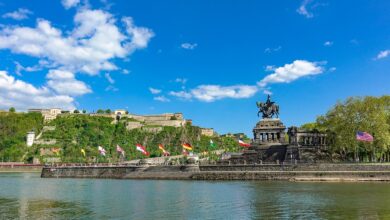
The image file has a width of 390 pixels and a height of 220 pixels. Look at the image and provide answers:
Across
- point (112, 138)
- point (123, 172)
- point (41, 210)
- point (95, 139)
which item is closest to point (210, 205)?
point (41, 210)

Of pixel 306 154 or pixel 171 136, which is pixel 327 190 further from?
pixel 171 136

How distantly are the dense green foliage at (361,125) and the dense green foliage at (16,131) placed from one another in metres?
111

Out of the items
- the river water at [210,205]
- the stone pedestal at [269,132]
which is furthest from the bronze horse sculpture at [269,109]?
the river water at [210,205]

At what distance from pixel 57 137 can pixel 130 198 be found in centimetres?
12784

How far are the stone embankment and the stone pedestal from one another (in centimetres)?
2389

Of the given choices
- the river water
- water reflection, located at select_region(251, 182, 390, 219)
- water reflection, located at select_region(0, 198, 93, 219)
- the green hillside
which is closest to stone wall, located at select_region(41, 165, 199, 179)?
the river water

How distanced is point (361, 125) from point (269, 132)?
934 inches

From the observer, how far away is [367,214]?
1077 inches

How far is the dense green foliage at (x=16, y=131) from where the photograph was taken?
482ft

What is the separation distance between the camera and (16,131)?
167000mm

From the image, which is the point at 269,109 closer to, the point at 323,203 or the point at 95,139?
the point at 323,203

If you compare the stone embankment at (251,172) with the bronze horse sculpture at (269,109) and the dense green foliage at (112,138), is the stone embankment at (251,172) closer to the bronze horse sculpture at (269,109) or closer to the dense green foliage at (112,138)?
the bronze horse sculpture at (269,109)

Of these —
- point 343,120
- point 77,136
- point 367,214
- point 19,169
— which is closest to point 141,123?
point 77,136

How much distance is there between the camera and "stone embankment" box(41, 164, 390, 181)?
5341 centimetres
